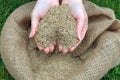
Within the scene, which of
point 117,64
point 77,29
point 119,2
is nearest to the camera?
point 77,29

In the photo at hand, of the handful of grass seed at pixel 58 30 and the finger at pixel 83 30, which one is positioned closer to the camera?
the handful of grass seed at pixel 58 30

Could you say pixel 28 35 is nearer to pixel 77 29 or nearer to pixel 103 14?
pixel 77 29

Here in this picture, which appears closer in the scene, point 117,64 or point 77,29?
point 77,29

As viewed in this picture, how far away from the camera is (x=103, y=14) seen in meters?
2.34

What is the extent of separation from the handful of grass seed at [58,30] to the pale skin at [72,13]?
37 millimetres

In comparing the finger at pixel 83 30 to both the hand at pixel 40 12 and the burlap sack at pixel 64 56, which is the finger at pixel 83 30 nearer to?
the burlap sack at pixel 64 56

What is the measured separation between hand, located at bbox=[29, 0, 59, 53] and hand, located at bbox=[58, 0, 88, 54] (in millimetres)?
84

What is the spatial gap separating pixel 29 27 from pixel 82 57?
43 centimetres

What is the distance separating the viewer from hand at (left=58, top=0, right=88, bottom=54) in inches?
83.4

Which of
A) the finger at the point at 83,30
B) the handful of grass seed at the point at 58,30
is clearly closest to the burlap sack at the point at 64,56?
the finger at the point at 83,30

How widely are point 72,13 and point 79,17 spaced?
3.1 inches

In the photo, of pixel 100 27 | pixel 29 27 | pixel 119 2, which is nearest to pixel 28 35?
pixel 29 27

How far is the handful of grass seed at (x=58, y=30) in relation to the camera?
2.05 meters

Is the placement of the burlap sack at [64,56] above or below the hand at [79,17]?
below
